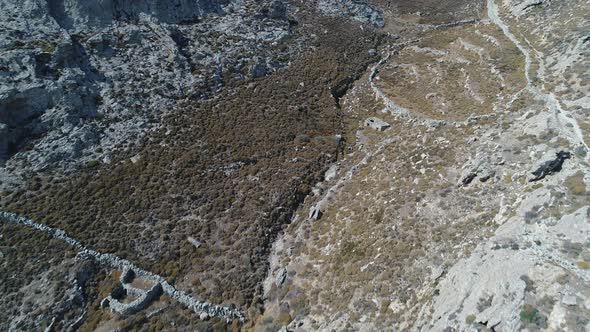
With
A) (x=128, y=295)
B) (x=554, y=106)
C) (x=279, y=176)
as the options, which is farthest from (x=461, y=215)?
(x=128, y=295)

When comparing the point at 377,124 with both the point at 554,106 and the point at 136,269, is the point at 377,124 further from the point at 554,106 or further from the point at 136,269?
the point at 136,269

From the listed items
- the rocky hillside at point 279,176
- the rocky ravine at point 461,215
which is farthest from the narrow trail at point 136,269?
the rocky ravine at point 461,215

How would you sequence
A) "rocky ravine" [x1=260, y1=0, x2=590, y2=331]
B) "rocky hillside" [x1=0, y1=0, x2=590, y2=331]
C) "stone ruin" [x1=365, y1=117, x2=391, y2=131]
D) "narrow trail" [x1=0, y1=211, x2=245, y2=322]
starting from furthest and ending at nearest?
1. "stone ruin" [x1=365, y1=117, x2=391, y2=131]
2. "narrow trail" [x1=0, y1=211, x2=245, y2=322]
3. "rocky hillside" [x1=0, y1=0, x2=590, y2=331]
4. "rocky ravine" [x1=260, y1=0, x2=590, y2=331]

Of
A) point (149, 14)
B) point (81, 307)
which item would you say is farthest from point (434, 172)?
point (149, 14)

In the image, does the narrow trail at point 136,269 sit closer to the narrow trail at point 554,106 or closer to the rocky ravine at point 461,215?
the rocky ravine at point 461,215

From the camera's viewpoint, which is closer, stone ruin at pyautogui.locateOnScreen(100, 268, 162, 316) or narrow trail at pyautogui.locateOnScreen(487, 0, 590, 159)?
stone ruin at pyautogui.locateOnScreen(100, 268, 162, 316)

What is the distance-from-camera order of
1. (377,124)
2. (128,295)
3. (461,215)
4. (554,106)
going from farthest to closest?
(377,124) → (554,106) → (128,295) → (461,215)

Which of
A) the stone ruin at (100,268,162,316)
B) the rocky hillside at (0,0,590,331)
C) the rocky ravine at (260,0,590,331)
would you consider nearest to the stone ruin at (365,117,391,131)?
the rocky hillside at (0,0,590,331)

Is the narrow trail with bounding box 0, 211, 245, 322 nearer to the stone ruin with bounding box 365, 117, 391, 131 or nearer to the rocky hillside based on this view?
the rocky hillside
